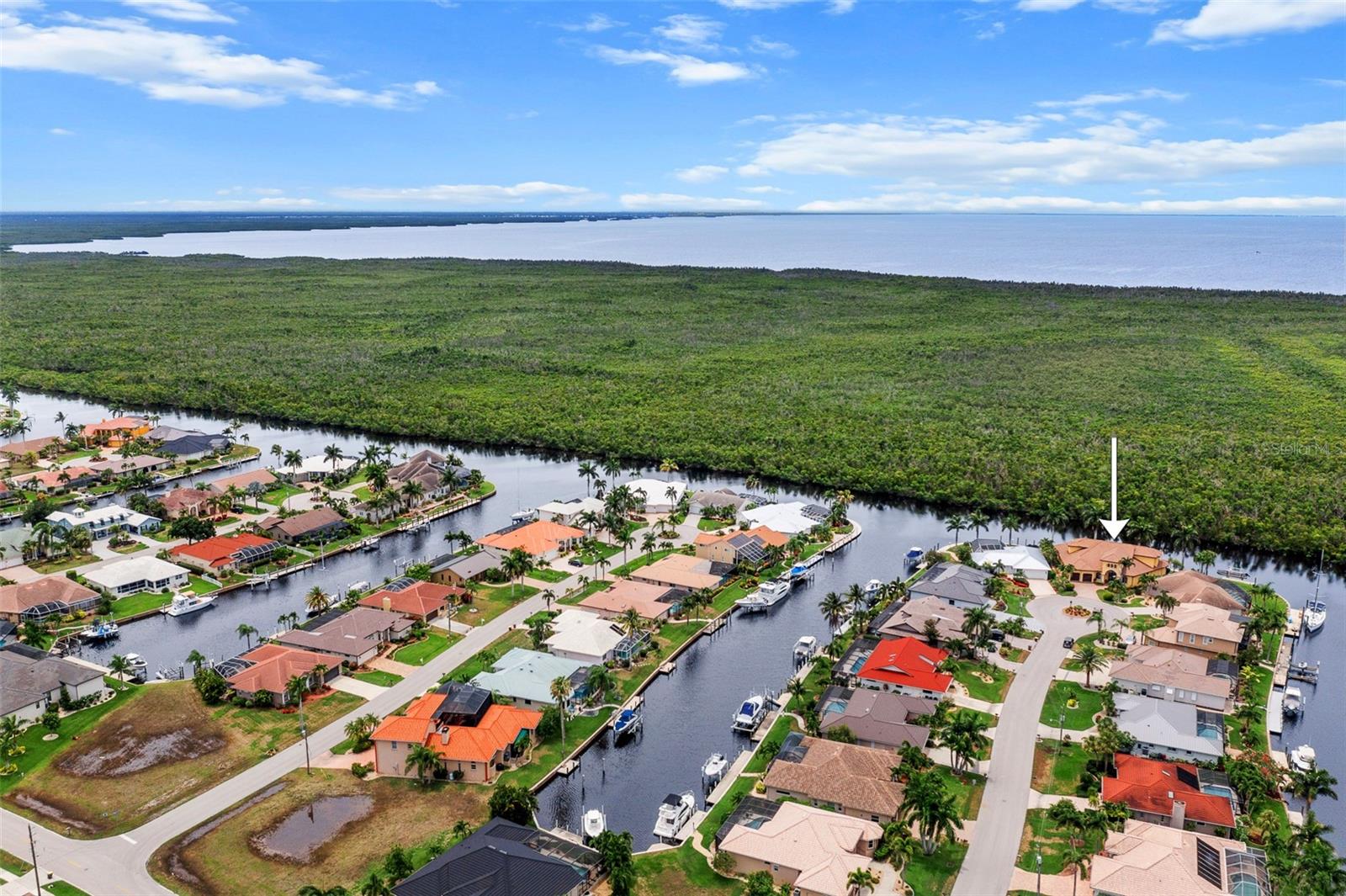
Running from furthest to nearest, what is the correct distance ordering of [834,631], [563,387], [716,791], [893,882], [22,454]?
[563,387], [22,454], [834,631], [716,791], [893,882]

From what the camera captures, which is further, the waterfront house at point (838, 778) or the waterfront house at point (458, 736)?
the waterfront house at point (458, 736)

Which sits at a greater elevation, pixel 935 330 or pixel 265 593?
pixel 935 330

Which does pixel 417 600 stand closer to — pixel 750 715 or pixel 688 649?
pixel 688 649

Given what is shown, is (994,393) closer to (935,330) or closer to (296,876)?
(935,330)

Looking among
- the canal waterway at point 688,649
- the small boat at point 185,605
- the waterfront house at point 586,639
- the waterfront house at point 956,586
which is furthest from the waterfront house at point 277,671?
the waterfront house at point 956,586

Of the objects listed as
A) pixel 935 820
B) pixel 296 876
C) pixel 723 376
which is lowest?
pixel 296 876

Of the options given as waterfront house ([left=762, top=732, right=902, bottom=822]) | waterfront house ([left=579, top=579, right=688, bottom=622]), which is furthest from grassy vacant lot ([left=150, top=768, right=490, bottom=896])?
waterfront house ([left=579, top=579, right=688, bottom=622])

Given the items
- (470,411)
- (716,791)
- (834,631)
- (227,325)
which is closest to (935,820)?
(716,791)

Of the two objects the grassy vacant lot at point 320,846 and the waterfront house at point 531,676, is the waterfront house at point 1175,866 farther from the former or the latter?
the waterfront house at point 531,676
